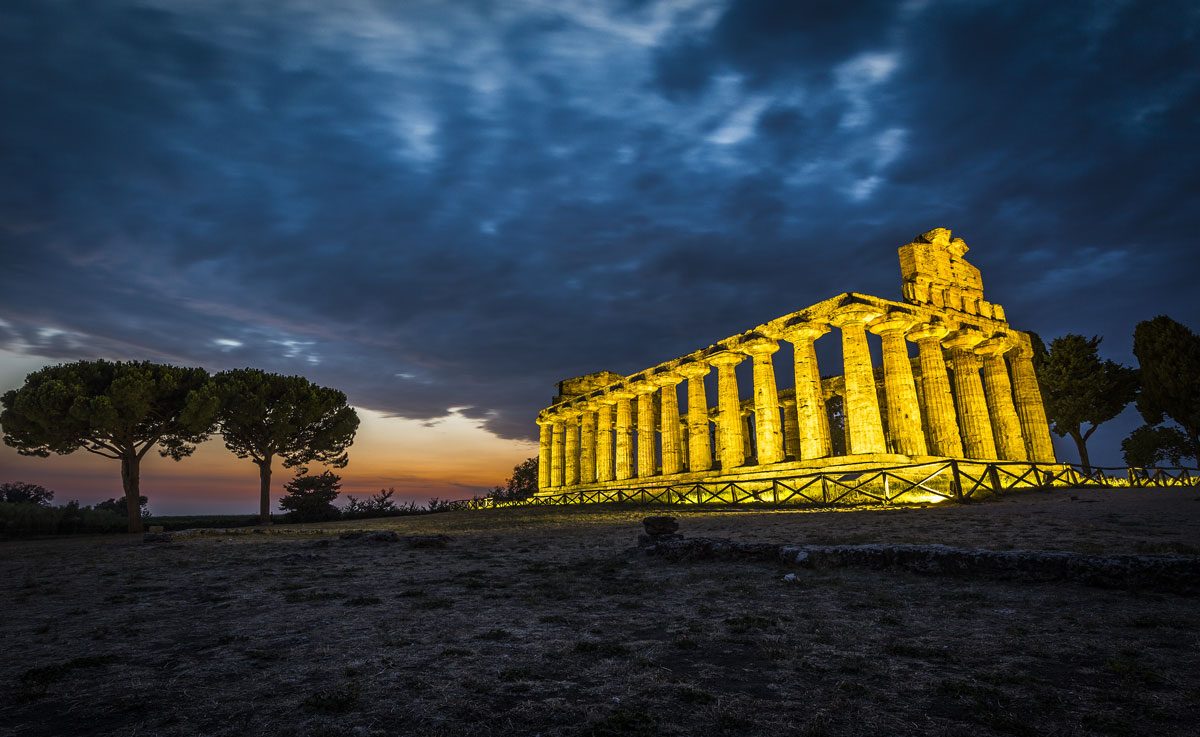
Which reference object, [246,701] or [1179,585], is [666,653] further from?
→ [1179,585]

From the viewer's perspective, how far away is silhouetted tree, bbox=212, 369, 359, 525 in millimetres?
36219

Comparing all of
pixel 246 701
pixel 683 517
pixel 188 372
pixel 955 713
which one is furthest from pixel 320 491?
pixel 955 713

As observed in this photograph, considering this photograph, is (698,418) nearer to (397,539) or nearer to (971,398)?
(971,398)

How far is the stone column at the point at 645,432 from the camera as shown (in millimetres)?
39188

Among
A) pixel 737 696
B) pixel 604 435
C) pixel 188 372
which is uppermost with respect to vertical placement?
pixel 188 372

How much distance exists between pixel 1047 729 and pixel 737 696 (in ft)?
5.70

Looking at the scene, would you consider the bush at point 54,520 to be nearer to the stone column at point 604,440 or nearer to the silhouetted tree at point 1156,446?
the stone column at point 604,440

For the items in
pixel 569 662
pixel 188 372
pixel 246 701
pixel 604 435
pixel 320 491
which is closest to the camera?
pixel 246 701

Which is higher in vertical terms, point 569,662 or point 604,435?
point 604,435

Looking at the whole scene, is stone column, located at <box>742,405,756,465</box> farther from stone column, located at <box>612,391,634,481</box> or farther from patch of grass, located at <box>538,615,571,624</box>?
patch of grass, located at <box>538,615,571,624</box>

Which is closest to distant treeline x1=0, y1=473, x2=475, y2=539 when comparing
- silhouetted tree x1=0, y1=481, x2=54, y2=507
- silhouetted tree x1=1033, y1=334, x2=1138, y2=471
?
silhouetted tree x1=0, y1=481, x2=54, y2=507

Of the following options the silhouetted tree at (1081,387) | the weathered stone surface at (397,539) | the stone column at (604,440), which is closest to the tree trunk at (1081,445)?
the silhouetted tree at (1081,387)

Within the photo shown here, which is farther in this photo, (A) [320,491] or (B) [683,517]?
(A) [320,491]

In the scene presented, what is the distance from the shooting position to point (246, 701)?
3674 mm
